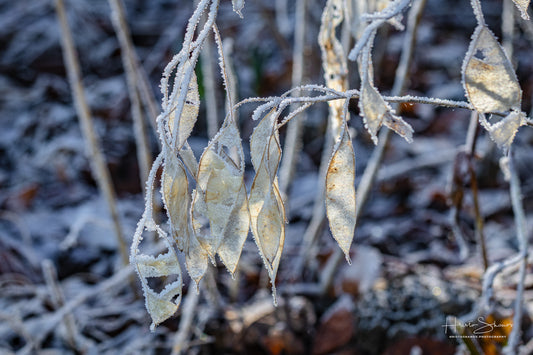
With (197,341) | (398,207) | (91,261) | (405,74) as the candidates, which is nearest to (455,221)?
(405,74)

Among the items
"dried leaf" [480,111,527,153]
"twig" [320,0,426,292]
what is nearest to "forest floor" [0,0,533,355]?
"twig" [320,0,426,292]

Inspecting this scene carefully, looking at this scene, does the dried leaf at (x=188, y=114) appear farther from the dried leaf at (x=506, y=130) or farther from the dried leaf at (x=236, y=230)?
the dried leaf at (x=506, y=130)

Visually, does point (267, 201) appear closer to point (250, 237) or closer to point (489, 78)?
point (489, 78)

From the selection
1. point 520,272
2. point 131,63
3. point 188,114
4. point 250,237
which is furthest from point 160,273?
point 250,237

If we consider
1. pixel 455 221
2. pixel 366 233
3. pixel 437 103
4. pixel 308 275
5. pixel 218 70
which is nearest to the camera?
pixel 437 103

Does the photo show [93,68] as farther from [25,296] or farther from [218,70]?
[25,296]

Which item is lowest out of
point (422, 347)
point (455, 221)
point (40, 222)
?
point (422, 347)
